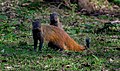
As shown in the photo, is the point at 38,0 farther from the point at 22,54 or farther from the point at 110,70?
the point at 110,70

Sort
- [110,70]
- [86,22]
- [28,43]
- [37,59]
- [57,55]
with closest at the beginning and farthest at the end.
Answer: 1. [110,70]
2. [37,59]
3. [57,55]
4. [28,43]
5. [86,22]

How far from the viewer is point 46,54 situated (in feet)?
30.1

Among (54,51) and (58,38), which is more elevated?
(58,38)

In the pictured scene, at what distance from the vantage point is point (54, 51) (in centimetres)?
962

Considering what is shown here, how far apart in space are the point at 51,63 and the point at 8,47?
221 centimetres

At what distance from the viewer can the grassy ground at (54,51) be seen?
26.7 feet

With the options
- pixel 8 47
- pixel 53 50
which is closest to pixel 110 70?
pixel 53 50

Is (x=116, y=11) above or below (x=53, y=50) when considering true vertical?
below

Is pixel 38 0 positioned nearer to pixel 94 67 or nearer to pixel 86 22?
pixel 86 22

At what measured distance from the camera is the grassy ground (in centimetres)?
815

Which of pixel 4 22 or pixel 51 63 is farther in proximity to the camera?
pixel 4 22

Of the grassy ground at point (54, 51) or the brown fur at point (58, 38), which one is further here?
the brown fur at point (58, 38)

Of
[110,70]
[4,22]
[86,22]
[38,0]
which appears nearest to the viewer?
[110,70]

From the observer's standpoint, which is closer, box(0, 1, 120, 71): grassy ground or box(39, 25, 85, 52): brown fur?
box(0, 1, 120, 71): grassy ground
